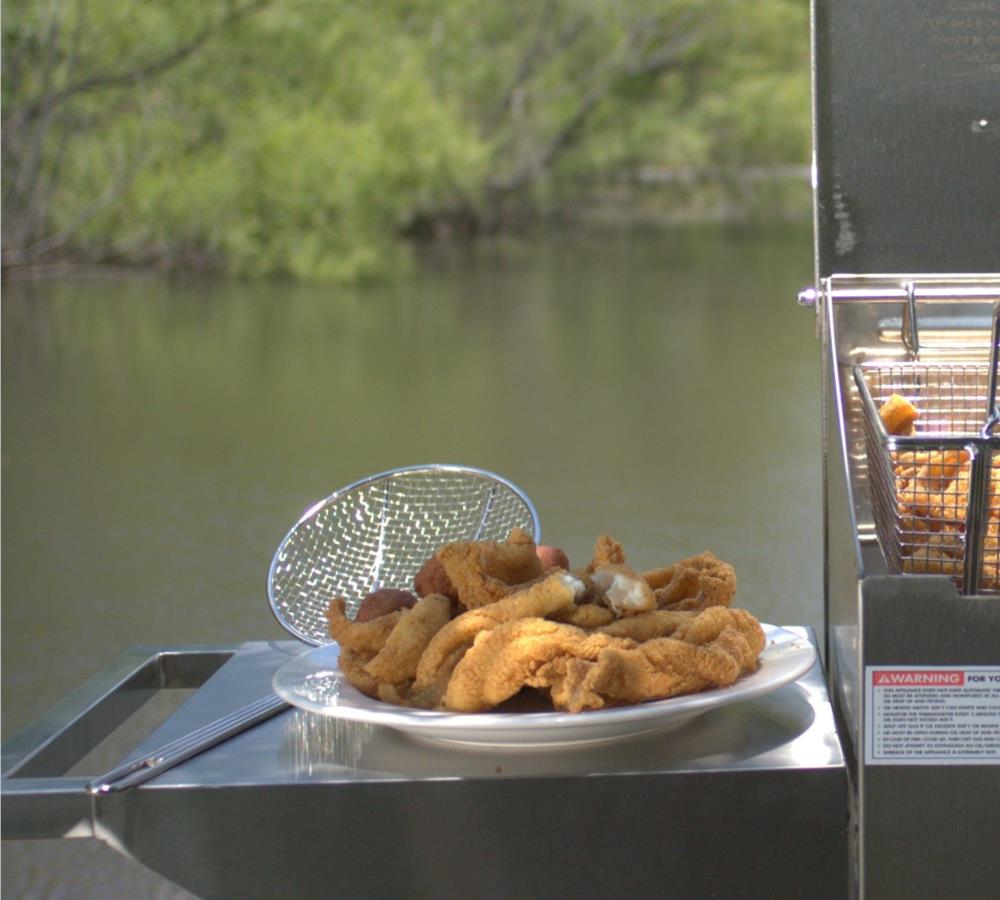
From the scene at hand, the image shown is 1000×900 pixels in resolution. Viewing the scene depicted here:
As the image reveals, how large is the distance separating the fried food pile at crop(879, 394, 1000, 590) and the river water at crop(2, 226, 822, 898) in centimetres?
59

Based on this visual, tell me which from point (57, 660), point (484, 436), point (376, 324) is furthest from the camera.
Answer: point (376, 324)

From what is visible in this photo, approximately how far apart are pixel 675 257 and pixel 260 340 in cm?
388

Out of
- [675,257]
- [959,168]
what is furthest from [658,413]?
[675,257]

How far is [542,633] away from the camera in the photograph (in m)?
0.65

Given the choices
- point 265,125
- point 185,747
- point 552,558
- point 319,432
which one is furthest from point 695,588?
point 265,125

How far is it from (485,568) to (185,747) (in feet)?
0.53

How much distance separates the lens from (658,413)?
4.54 metres

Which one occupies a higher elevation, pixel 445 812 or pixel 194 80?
pixel 194 80

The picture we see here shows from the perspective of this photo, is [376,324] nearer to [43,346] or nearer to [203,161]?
[43,346]

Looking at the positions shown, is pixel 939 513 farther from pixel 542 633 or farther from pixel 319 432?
pixel 319 432

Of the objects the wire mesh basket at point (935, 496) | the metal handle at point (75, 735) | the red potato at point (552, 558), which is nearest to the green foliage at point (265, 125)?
the metal handle at point (75, 735)

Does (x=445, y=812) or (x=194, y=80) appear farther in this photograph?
(x=194, y=80)

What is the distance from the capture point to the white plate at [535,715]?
0.63 metres

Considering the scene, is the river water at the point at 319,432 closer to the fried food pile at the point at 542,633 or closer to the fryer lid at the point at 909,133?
the fried food pile at the point at 542,633
